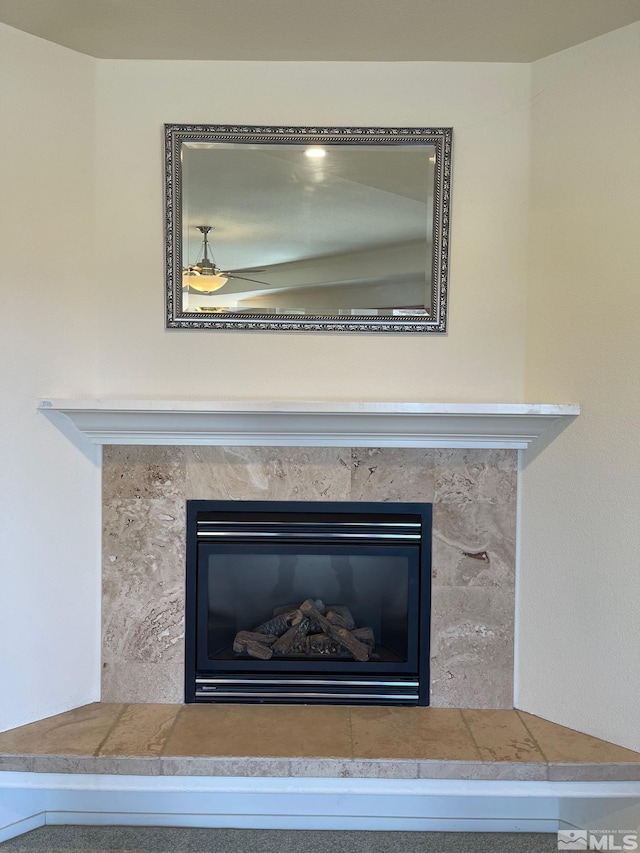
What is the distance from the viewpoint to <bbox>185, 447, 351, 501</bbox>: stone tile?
213 centimetres

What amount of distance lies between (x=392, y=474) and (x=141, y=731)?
3.72ft

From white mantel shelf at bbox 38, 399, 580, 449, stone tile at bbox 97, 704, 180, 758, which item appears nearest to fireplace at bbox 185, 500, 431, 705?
stone tile at bbox 97, 704, 180, 758

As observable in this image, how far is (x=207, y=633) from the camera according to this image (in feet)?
7.10

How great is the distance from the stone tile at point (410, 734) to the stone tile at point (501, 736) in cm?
3

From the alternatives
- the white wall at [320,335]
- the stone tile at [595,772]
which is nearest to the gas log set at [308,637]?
the stone tile at [595,772]

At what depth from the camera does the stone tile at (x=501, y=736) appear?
1852 mm

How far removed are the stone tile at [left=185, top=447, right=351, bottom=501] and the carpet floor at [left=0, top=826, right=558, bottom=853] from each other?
104 centimetres

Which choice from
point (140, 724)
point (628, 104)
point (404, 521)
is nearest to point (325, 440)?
point (404, 521)

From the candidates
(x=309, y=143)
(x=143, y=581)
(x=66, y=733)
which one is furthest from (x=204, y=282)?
(x=66, y=733)

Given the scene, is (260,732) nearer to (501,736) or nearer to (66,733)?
(66,733)

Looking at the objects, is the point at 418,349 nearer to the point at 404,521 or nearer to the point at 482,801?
the point at 404,521

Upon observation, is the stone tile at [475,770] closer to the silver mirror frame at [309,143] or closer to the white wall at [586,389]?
the white wall at [586,389]

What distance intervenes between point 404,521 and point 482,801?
2.97 feet

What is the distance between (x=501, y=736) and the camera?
77.0 inches
